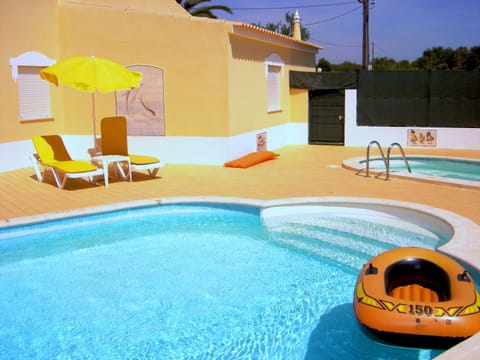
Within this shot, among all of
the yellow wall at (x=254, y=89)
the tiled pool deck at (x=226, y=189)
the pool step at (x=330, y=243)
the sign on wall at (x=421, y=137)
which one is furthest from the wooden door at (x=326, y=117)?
the pool step at (x=330, y=243)

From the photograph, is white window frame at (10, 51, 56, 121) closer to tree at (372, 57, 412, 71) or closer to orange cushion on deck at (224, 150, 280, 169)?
orange cushion on deck at (224, 150, 280, 169)

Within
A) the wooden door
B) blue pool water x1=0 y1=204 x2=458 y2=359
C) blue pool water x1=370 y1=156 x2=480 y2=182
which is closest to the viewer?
blue pool water x1=0 y1=204 x2=458 y2=359

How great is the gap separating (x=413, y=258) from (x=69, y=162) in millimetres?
8503

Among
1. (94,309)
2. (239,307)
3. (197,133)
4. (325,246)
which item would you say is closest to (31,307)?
(94,309)

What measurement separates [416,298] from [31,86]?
1206 cm

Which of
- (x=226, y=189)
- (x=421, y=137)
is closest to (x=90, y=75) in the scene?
(x=226, y=189)

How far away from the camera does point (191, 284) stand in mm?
7477

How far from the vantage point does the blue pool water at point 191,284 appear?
18.9ft

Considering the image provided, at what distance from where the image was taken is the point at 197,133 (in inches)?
595

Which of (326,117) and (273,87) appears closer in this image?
(273,87)

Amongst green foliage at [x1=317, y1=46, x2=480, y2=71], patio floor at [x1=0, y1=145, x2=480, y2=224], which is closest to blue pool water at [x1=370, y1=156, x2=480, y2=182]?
patio floor at [x1=0, y1=145, x2=480, y2=224]

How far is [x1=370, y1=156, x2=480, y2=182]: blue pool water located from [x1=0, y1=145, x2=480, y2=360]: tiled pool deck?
104 inches

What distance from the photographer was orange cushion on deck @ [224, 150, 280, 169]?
14.8m

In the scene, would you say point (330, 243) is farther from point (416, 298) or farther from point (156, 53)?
point (156, 53)
